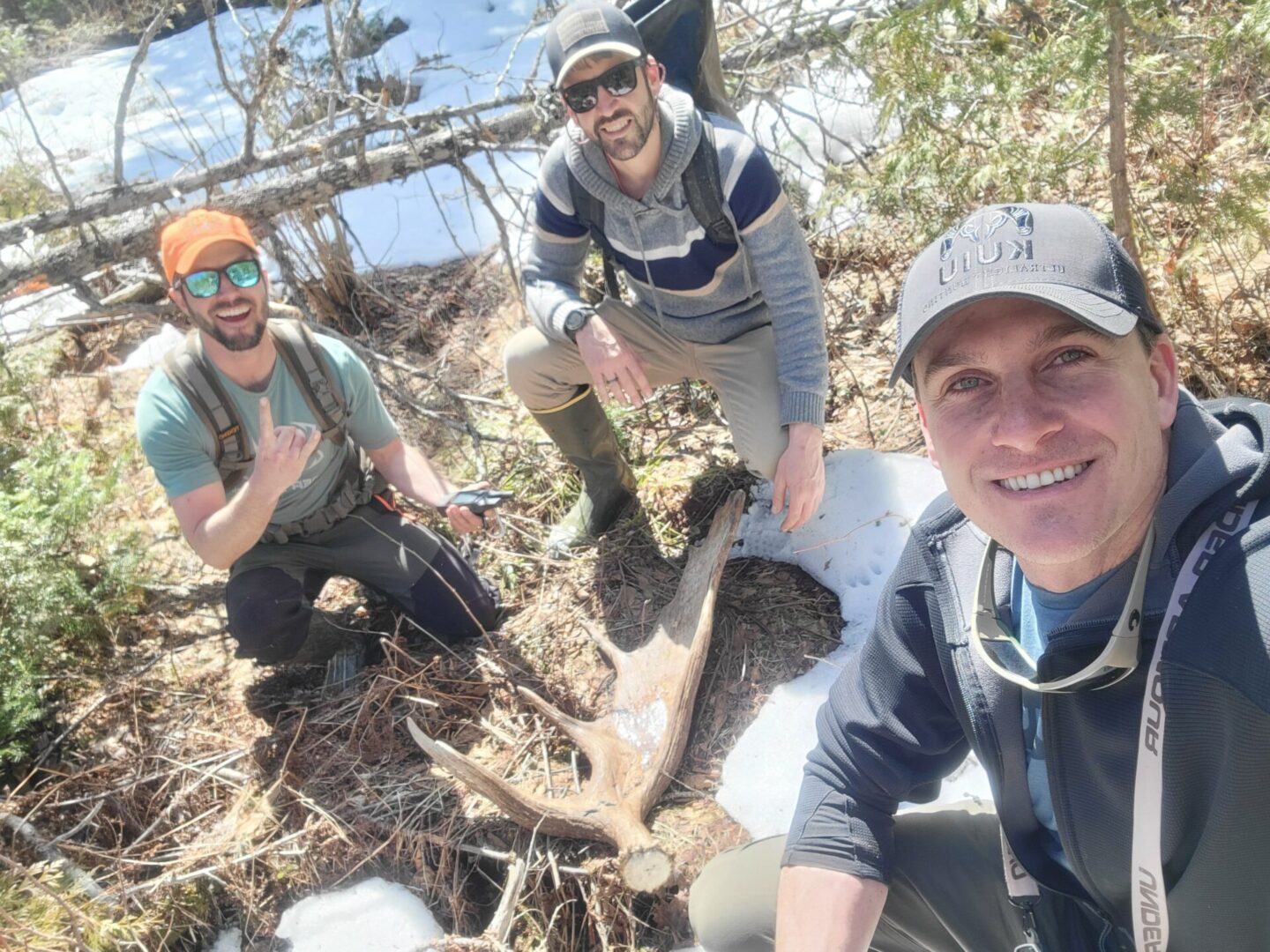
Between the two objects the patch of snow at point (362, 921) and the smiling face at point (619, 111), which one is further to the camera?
the smiling face at point (619, 111)

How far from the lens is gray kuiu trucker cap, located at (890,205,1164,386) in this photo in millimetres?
1412

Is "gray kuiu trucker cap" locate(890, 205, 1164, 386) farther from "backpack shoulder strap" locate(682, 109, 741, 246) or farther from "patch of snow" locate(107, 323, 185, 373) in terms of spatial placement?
"patch of snow" locate(107, 323, 185, 373)

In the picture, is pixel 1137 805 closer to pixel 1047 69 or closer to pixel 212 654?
pixel 1047 69

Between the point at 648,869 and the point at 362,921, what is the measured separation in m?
0.97

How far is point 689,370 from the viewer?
397 cm

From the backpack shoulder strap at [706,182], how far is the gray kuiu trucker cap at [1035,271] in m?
1.83

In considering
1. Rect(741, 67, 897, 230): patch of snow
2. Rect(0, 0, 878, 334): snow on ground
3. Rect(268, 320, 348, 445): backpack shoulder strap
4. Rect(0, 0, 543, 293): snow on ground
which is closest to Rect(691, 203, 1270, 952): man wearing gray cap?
Rect(268, 320, 348, 445): backpack shoulder strap

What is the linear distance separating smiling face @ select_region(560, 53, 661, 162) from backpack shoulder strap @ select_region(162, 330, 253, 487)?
1626 millimetres

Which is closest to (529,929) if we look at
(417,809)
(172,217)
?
(417,809)

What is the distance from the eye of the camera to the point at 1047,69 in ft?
10.4

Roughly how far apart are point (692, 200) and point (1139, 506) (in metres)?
2.22

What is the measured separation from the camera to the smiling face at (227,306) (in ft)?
10.8

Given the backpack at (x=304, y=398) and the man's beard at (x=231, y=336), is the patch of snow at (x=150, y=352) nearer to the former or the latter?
the backpack at (x=304, y=398)

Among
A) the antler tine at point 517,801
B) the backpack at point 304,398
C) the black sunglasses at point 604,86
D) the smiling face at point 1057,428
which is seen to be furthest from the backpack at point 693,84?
the antler tine at point 517,801
